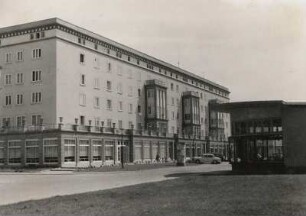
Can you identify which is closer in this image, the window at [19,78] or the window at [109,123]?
the window at [19,78]

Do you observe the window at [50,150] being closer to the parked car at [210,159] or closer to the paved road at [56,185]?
the paved road at [56,185]

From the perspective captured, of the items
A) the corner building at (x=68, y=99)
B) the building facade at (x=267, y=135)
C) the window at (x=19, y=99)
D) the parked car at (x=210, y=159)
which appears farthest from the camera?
the parked car at (x=210, y=159)

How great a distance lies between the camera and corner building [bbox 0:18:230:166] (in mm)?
55281

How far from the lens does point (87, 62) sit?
6269 centimetres

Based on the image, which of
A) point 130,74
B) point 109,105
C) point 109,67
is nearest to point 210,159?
point 109,105

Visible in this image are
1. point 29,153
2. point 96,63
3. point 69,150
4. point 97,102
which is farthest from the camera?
point 97,102

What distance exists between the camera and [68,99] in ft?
193

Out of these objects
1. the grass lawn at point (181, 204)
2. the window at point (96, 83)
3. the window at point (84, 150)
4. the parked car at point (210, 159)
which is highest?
the window at point (96, 83)

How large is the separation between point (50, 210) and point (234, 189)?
7796mm

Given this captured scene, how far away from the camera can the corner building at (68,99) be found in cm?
5528

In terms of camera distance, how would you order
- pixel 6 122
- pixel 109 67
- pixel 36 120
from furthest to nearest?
pixel 109 67
pixel 6 122
pixel 36 120

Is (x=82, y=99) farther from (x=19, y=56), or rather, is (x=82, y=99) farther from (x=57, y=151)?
(x=57, y=151)

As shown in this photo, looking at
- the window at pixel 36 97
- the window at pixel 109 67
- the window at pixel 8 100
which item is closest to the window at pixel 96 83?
the window at pixel 109 67

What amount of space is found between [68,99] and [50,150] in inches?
312
